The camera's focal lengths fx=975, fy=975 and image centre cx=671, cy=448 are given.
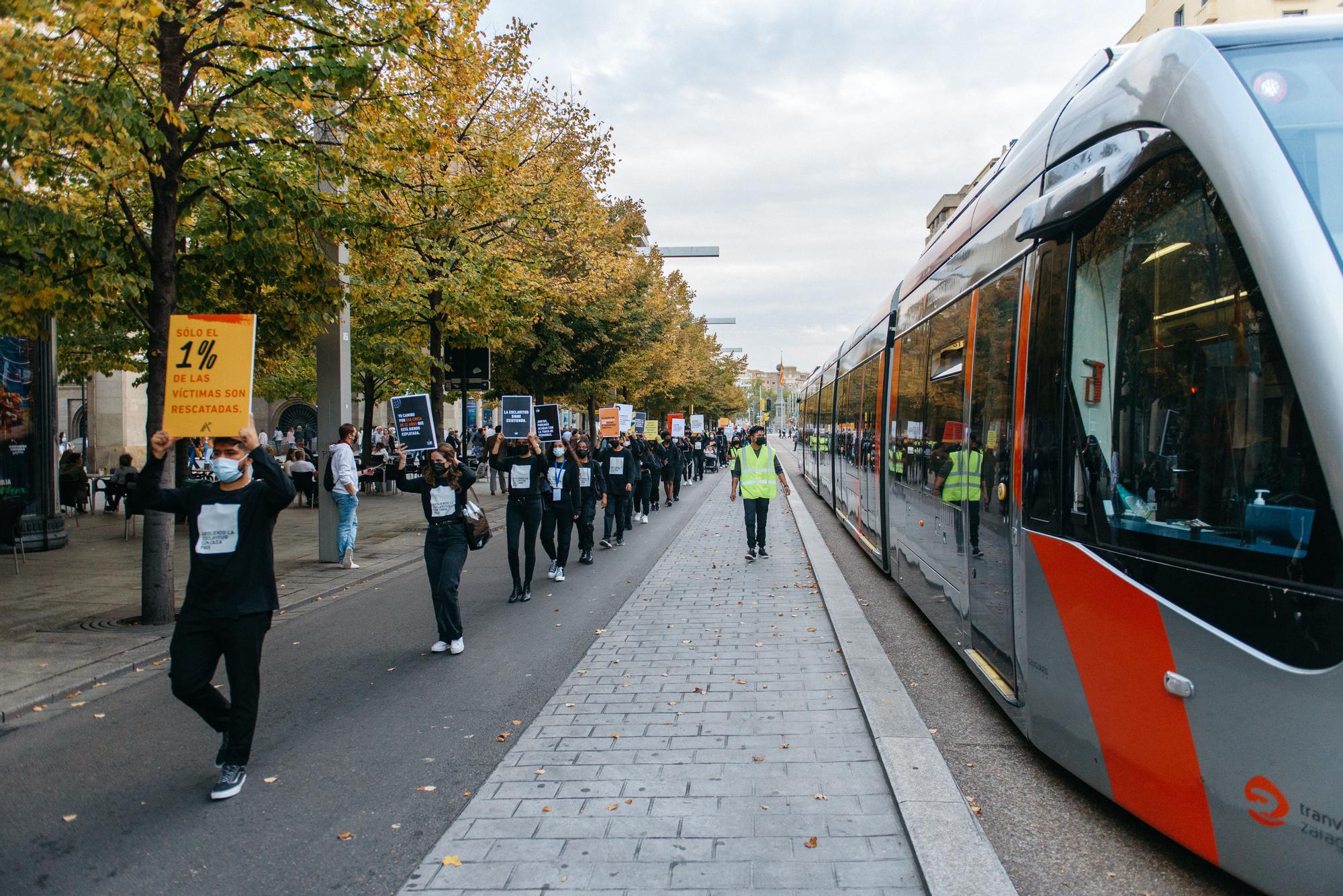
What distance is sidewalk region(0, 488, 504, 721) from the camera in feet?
23.3

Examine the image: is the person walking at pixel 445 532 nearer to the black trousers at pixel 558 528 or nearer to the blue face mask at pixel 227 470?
the blue face mask at pixel 227 470

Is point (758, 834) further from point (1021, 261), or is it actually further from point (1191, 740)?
point (1021, 261)

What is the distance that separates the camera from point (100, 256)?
848 centimetres

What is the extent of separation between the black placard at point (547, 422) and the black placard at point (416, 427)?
587 cm

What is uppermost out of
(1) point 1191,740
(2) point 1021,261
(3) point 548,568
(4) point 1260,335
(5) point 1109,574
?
(2) point 1021,261

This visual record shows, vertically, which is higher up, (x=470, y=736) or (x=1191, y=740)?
(x=1191, y=740)

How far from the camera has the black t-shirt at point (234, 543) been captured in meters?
4.75

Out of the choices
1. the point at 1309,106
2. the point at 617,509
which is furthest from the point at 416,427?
the point at 1309,106

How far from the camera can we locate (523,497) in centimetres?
1032

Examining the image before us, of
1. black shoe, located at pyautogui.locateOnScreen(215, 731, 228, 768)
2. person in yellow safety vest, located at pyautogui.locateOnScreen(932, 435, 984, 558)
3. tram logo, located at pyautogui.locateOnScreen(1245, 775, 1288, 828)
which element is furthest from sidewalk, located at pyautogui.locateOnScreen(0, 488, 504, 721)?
tram logo, located at pyautogui.locateOnScreen(1245, 775, 1288, 828)

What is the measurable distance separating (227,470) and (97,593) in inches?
283

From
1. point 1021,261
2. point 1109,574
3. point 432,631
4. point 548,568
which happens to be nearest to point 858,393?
point 548,568

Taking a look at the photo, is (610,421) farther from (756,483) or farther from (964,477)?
(964,477)

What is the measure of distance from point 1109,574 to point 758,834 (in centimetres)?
176
